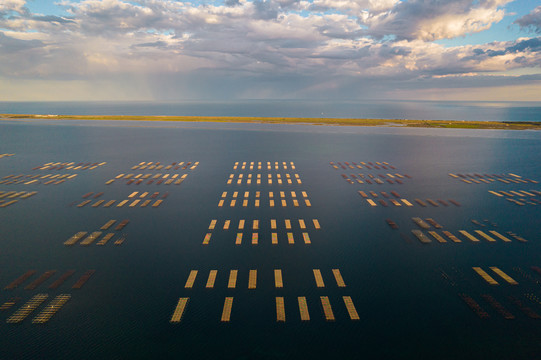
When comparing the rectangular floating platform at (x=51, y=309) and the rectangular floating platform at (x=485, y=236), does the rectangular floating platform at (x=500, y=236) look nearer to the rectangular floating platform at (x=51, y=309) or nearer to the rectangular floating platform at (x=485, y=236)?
the rectangular floating platform at (x=485, y=236)

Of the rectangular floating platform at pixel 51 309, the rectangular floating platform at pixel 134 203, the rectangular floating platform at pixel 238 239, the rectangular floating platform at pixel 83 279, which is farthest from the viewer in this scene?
the rectangular floating platform at pixel 134 203

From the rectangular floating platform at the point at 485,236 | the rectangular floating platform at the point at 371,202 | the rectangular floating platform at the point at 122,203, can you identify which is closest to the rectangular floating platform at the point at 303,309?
the rectangular floating platform at the point at 485,236

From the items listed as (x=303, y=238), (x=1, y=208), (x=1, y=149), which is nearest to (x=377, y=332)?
(x=303, y=238)

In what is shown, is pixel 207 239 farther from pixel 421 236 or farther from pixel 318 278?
pixel 421 236

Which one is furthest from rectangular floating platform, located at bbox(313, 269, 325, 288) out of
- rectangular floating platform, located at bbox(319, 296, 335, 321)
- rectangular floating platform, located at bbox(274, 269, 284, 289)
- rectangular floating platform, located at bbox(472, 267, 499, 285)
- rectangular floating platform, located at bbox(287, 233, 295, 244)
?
rectangular floating platform, located at bbox(472, 267, 499, 285)

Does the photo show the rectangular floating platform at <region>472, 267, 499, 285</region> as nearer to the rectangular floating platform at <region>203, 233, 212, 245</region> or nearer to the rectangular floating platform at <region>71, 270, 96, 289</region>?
the rectangular floating platform at <region>203, 233, 212, 245</region>

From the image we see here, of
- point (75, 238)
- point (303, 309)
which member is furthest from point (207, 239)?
point (303, 309)
